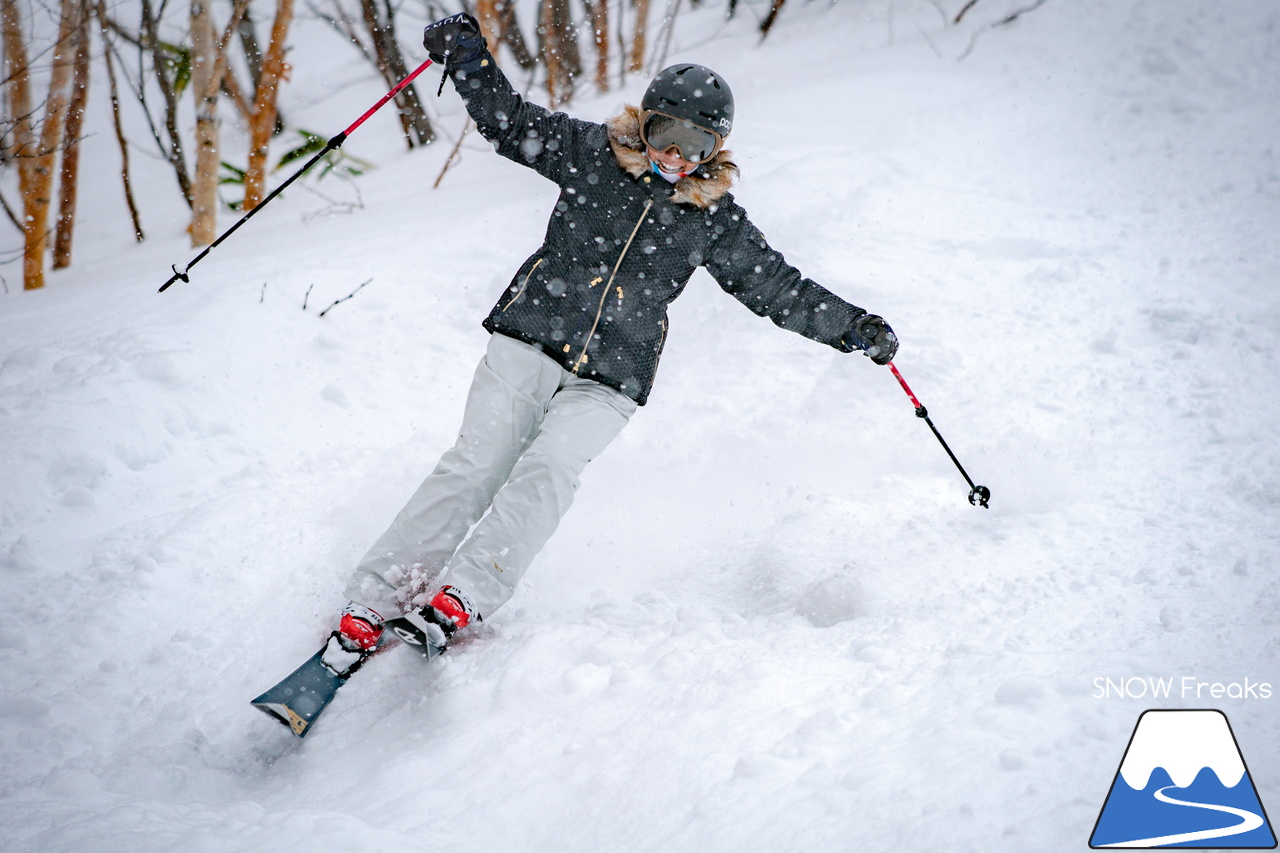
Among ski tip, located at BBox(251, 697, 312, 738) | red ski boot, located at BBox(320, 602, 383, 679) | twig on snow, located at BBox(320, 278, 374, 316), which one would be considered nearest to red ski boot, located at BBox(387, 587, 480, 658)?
red ski boot, located at BBox(320, 602, 383, 679)

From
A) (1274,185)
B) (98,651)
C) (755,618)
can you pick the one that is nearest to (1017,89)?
(1274,185)

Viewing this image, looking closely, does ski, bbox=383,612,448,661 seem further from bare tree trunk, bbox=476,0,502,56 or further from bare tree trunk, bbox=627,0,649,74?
bare tree trunk, bbox=627,0,649,74

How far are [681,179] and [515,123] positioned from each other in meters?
0.68

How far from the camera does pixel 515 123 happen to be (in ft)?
9.41

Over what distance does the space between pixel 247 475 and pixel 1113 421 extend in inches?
165

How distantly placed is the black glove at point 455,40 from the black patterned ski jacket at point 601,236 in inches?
4.7

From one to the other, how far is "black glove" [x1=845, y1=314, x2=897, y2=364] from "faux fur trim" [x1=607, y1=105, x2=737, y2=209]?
81 cm

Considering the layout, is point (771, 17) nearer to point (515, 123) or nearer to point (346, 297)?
point (346, 297)

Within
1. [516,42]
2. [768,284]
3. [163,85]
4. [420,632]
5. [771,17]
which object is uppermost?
[771,17]

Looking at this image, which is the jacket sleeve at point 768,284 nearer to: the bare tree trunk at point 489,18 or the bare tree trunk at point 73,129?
the bare tree trunk at point 489,18

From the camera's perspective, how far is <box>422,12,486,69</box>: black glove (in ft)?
8.84

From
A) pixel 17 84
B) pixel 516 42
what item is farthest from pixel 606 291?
pixel 516 42

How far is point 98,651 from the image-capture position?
8.07 feet

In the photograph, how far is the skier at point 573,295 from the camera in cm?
266
